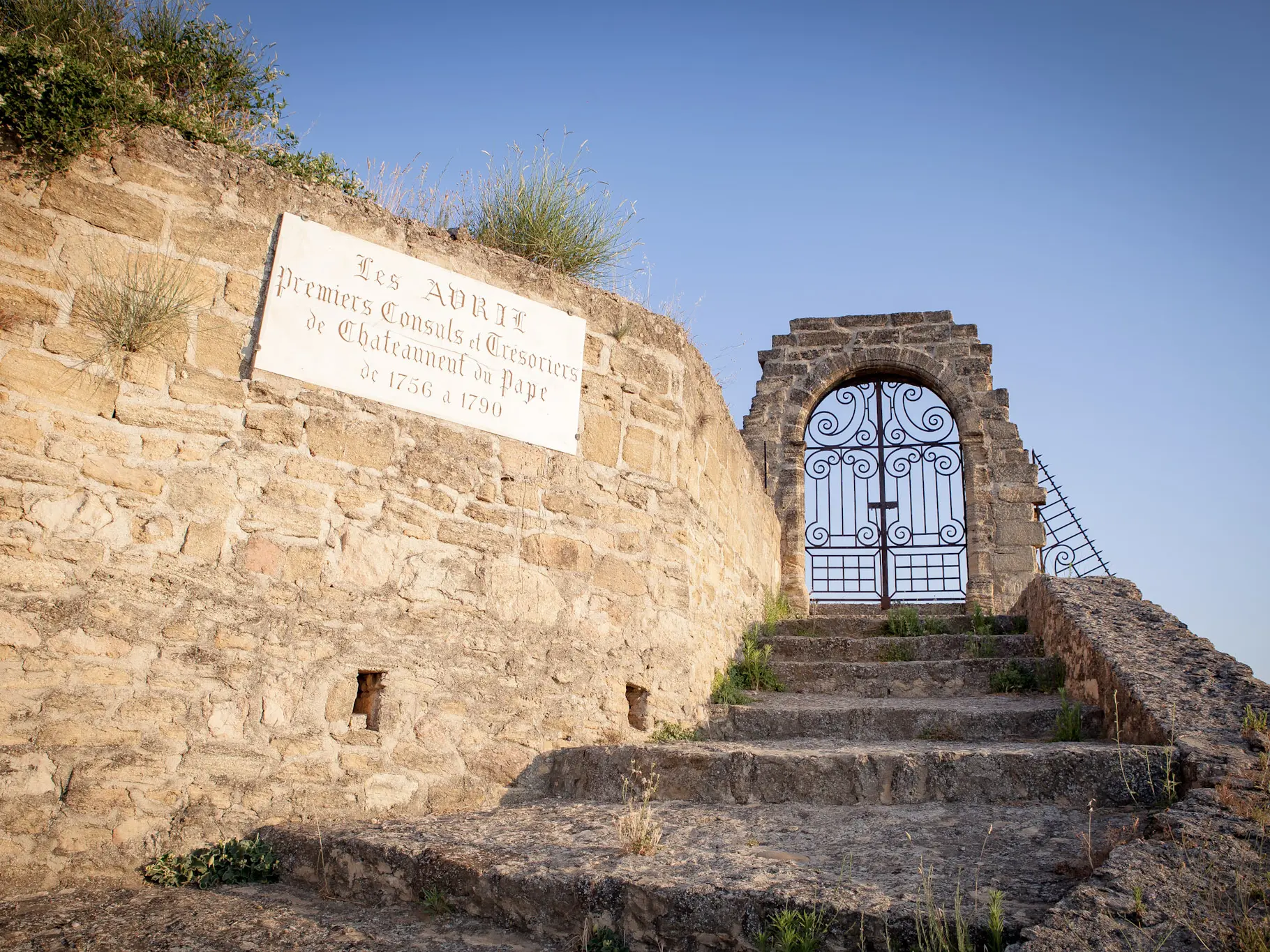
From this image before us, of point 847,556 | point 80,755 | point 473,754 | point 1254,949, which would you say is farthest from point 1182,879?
point 847,556

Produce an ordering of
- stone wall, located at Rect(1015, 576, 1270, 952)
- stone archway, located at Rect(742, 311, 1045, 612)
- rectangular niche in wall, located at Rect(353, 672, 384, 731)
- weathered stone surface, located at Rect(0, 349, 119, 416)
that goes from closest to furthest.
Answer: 1. stone wall, located at Rect(1015, 576, 1270, 952)
2. weathered stone surface, located at Rect(0, 349, 119, 416)
3. rectangular niche in wall, located at Rect(353, 672, 384, 731)
4. stone archway, located at Rect(742, 311, 1045, 612)

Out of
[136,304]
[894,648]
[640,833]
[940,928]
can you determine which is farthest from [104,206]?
[894,648]

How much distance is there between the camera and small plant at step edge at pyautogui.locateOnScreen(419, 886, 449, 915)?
10.1 feet

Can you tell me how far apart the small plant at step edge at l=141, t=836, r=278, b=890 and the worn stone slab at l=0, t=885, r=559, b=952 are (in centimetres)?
6

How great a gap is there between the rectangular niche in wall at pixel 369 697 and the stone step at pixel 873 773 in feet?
2.49

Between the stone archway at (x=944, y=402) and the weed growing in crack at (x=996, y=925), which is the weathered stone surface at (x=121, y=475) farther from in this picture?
the stone archway at (x=944, y=402)

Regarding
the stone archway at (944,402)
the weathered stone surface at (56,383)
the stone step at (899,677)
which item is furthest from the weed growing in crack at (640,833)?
the stone archway at (944,402)

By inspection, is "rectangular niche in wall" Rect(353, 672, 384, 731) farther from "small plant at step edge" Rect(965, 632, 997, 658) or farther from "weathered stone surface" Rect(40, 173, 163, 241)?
"small plant at step edge" Rect(965, 632, 997, 658)

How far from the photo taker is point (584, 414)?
4.95 meters

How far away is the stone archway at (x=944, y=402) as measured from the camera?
9789 mm

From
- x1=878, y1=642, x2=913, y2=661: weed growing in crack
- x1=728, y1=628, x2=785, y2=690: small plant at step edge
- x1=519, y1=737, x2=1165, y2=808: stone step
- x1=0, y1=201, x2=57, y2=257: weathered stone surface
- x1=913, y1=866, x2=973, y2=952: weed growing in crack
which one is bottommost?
x1=913, y1=866, x2=973, y2=952: weed growing in crack

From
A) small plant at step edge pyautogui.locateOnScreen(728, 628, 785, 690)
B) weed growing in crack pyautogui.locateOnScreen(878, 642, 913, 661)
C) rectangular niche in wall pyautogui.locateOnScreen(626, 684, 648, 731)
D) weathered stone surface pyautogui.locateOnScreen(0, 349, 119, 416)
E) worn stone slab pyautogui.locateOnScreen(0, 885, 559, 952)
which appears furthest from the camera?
weed growing in crack pyautogui.locateOnScreen(878, 642, 913, 661)

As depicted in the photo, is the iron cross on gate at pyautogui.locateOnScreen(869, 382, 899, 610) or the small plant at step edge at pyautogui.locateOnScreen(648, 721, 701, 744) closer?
the small plant at step edge at pyautogui.locateOnScreen(648, 721, 701, 744)

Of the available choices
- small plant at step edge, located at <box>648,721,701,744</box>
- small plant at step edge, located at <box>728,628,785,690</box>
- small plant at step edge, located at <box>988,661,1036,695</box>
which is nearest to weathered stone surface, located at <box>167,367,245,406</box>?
small plant at step edge, located at <box>648,721,701,744</box>
